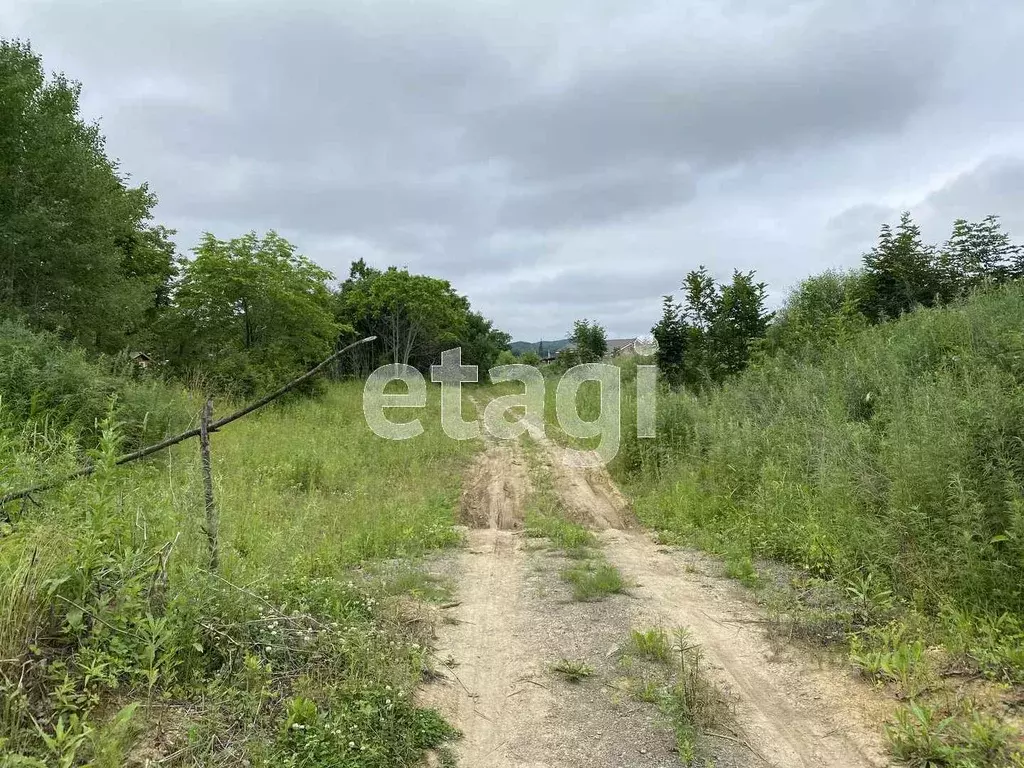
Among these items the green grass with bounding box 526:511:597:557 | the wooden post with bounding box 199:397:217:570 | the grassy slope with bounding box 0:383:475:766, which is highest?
the wooden post with bounding box 199:397:217:570

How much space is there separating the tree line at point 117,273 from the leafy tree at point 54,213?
2 cm

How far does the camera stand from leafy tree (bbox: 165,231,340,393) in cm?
1561

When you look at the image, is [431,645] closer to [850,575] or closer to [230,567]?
[230,567]

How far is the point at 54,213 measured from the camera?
417 inches

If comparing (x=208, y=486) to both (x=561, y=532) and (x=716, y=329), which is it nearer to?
(x=561, y=532)

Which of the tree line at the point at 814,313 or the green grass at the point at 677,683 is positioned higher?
the tree line at the point at 814,313

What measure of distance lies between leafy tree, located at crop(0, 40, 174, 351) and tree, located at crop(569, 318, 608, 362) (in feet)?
73.8

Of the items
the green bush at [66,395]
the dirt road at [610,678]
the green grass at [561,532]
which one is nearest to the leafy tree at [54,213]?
the green bush at [66,395]

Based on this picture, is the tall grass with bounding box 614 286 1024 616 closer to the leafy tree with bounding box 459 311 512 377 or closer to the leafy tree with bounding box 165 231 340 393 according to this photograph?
the leafy tree with bounding box 165 231 340 393

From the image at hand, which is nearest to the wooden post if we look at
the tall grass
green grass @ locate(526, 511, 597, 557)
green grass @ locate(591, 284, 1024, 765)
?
green grass @ locate(526, 511, 597, 557)

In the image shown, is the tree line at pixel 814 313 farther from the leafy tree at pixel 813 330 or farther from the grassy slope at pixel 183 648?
the grassy slope at pixel 183 648

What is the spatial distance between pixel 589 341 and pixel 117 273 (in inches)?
933

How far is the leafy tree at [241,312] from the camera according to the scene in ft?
51.2

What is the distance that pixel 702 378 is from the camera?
13.5 meters
